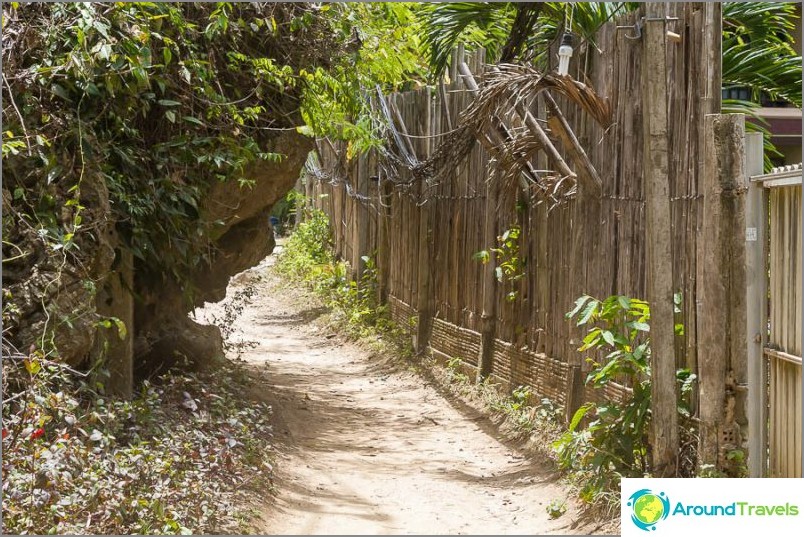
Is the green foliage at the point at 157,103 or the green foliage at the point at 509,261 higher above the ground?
the green foliage at the point at 157,103

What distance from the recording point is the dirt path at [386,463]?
19.8ft

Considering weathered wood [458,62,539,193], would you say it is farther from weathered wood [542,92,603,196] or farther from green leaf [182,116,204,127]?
green leaf [182,116,204,127]

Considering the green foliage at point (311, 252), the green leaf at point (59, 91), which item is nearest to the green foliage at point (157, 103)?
the green leaf at point (59, 91)

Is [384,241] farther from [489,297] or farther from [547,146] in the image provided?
[547,146]

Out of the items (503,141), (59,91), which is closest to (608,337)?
(503,141)

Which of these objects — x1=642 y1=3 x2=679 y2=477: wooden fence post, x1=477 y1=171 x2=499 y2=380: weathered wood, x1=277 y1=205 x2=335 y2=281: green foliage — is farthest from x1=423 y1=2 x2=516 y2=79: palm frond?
x1=277 y1=205 x2=335 y2=281: green foliage

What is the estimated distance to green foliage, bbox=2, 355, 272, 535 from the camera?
180 inches

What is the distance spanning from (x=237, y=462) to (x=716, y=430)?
3039 millimetres

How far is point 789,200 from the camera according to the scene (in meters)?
4.64

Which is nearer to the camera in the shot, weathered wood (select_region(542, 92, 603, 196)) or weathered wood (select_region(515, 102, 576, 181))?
weathered wood (select_region(542, 92, 603, 196))

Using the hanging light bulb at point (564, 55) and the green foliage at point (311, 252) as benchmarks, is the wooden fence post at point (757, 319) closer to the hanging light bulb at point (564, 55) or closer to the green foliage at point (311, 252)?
the hanging light bulb at point (564, 55)

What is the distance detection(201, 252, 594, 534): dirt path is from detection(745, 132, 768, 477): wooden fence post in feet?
3.70

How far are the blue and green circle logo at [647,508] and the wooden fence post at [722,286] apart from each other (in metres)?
0.47

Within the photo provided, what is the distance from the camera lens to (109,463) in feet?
16.9
